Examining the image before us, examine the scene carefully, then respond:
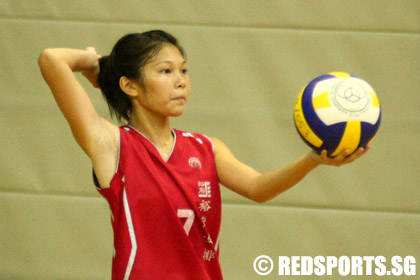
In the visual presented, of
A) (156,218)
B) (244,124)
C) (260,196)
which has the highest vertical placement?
(244,124)

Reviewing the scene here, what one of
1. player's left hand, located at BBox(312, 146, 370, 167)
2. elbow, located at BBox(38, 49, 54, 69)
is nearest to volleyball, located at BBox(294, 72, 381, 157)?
player's left hand, located at BBox(312, 146, 370, 167)

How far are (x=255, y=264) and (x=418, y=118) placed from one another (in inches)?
41.7

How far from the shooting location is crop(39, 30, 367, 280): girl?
1675 mm

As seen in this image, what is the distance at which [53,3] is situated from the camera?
3.01m

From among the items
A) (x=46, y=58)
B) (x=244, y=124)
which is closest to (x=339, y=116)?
(x=46, y=58)

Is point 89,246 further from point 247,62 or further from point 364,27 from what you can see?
point 364,27

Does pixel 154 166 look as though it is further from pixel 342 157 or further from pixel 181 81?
pixel 342 157

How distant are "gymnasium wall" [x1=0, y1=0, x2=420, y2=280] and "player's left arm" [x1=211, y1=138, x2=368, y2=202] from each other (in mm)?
1026

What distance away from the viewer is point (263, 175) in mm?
1781

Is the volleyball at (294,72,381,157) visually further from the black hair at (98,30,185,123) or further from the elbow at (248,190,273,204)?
the black hair at (98,30,185,123)

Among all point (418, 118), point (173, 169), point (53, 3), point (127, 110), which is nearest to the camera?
point (173, 169)

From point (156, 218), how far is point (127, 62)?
19.8 inches

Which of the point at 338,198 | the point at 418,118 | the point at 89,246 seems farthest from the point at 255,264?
the point at 418,118

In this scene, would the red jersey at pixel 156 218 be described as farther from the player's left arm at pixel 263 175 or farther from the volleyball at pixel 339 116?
the volleyball at pixel 339 116
